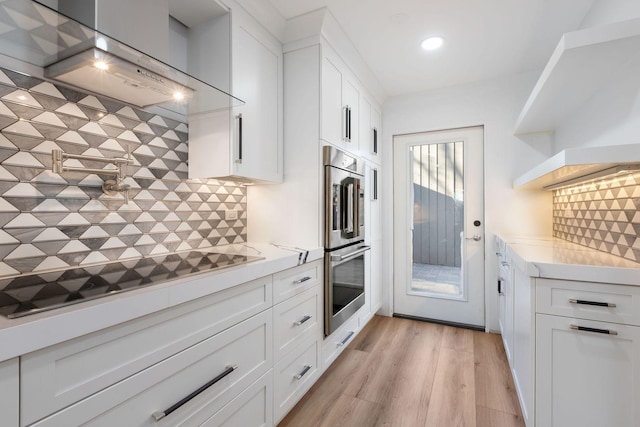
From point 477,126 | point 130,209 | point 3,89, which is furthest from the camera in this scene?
point 477,126

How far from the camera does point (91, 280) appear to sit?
1062mm

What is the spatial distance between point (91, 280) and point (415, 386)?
203 centimetres

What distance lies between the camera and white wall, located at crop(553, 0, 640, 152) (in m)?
1.44

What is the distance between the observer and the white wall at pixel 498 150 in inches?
112

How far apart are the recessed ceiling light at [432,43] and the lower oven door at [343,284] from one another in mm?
1707

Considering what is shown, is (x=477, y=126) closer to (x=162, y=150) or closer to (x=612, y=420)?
(x=612, y=420)

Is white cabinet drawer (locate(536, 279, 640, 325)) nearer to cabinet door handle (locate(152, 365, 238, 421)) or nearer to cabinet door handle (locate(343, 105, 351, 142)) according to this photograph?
cabinet door handle (locate(152, 365, 238, 421))

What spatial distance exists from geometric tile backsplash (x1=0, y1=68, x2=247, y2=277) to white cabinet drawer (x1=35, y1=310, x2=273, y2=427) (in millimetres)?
698

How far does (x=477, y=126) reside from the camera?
310 cm

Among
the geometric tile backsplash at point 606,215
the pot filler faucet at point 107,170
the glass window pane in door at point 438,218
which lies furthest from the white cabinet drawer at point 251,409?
the glass window pane in door at point 438,218

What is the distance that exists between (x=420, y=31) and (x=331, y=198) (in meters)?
1.41

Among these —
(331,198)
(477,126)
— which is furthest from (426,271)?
(331,198)

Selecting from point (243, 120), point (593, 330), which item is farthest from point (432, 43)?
point (593, 330)

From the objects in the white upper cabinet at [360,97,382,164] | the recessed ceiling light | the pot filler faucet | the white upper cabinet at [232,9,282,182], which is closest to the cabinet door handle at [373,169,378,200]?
the white upper cabinet at [360,97,382,164]
